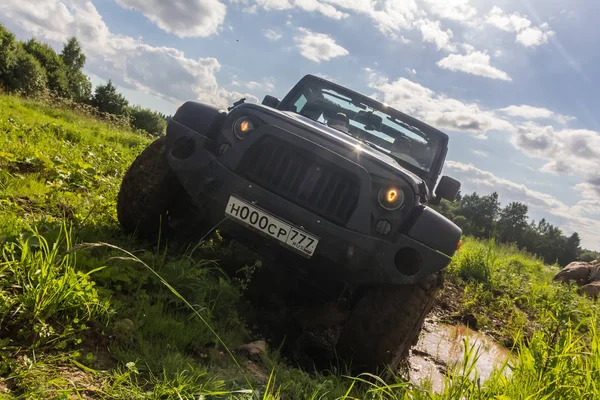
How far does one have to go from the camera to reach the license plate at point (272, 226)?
258 centimetres

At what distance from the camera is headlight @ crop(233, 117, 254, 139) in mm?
2854

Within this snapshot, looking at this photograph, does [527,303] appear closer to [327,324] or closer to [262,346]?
[327,324]

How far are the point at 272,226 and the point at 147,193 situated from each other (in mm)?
943

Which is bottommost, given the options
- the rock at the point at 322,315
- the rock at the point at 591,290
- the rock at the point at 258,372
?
the rock at the point at 258,372

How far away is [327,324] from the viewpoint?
3.18m

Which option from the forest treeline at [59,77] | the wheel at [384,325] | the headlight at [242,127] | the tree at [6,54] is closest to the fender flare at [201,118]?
the headlight at [242,127]

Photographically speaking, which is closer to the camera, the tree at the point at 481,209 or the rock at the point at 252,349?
the rock at the point at 252,349

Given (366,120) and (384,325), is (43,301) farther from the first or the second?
(366,120)

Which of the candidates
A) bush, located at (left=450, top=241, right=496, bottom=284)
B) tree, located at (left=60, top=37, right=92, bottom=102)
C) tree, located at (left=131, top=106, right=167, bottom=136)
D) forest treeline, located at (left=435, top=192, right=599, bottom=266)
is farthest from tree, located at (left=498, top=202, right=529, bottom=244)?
bush, located at (left=450, top=241, right=496, bottom=284)

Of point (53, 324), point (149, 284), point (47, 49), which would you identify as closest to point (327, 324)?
point (149, 284)

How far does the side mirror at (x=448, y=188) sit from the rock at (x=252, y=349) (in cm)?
241

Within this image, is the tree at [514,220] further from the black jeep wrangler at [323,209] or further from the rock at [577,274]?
the black jeep wrangler at [323,209]

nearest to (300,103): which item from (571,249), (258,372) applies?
(258,372)

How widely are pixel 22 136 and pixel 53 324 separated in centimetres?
491
